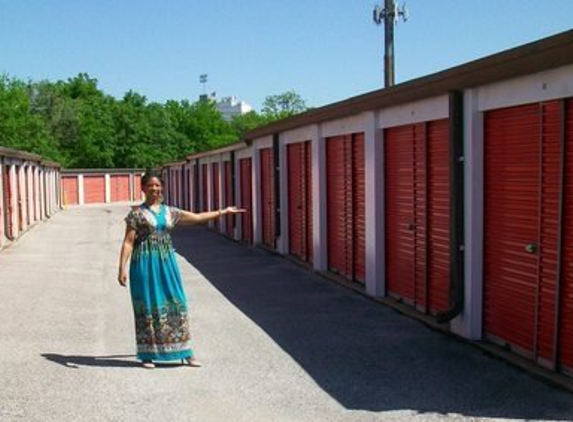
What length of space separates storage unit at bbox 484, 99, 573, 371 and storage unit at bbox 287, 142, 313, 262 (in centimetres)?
681

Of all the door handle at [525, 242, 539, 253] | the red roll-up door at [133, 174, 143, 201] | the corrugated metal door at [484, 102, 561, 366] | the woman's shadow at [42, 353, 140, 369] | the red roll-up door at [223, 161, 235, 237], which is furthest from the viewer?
the red roll-up door at [133, 174, 143, 201]

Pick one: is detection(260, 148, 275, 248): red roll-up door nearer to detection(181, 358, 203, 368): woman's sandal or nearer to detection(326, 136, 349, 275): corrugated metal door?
detection(326, 136, 349, 275): corrugated metal door

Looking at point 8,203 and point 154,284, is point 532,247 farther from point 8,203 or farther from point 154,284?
point 8,203

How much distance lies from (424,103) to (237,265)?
686 centimetres

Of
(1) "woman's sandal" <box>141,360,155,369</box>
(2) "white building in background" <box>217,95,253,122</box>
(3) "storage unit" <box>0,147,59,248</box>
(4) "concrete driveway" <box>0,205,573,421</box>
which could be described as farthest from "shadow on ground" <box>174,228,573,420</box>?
(2) "white building in background" <box>217,95,253,122</box>

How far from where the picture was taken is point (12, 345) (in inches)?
317

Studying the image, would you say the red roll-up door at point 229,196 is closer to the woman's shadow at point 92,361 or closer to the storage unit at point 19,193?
the storage unit at point 19,193

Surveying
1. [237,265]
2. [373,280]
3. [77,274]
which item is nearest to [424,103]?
[373,280]

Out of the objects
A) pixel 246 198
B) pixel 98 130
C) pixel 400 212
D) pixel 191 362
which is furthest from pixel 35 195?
pixel 98 130

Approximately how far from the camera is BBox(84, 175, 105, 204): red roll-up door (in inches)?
2100

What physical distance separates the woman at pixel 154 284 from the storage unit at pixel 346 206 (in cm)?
492

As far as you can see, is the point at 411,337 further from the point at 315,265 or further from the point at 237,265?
the point at 237,265

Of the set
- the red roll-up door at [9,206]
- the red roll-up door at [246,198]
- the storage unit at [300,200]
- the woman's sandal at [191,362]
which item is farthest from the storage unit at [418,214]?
the red roll-up door at [9,206]

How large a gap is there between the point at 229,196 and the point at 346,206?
33.5 feet
